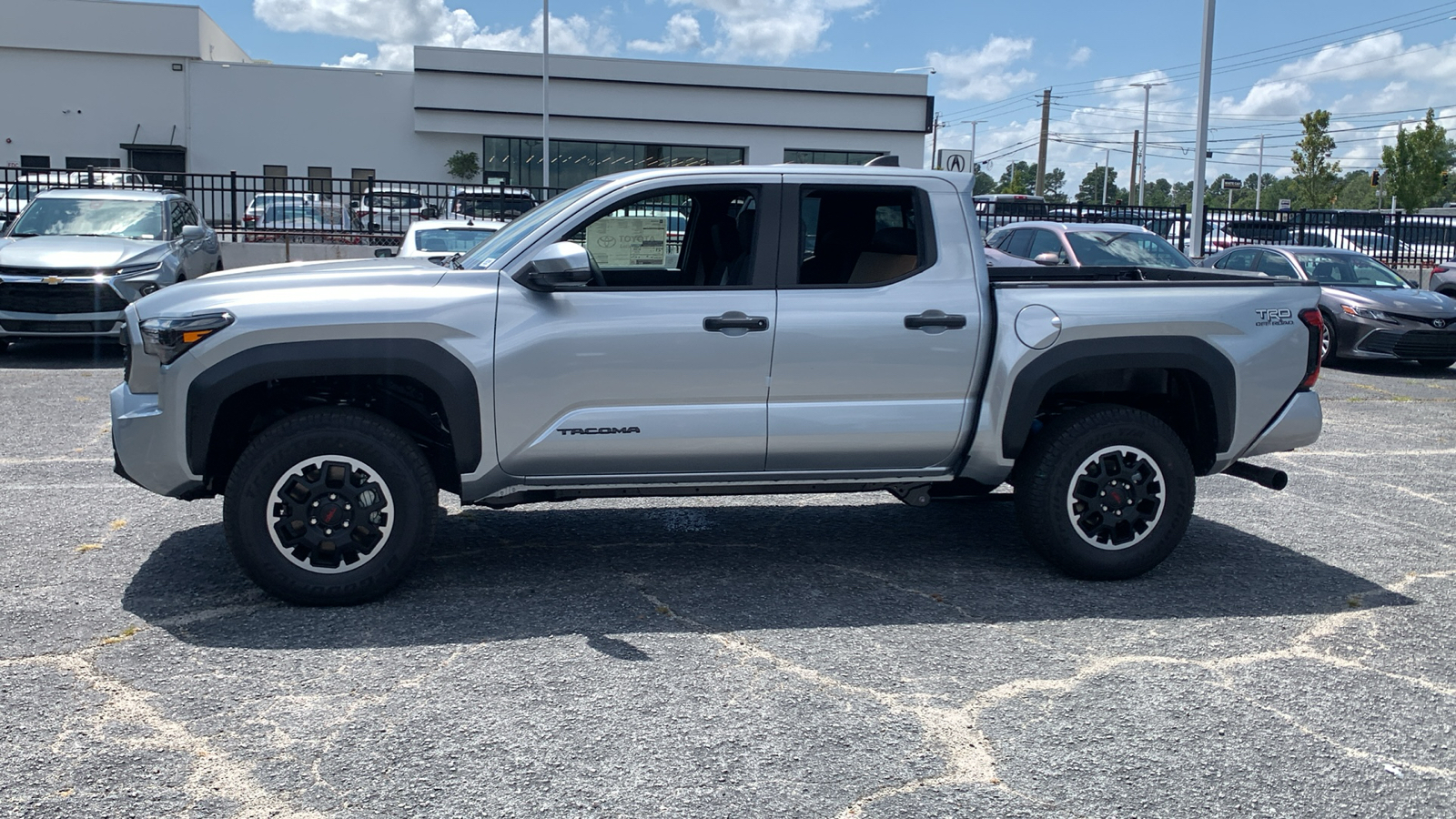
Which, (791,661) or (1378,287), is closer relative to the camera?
(791,661)

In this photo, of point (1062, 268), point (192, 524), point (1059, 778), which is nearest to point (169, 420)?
point (192, 524)

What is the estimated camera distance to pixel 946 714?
4.05 metres

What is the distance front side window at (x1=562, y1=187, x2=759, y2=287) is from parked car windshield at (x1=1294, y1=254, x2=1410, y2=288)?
470 inches

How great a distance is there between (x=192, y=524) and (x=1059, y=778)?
4655 mm

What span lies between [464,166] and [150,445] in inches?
2019

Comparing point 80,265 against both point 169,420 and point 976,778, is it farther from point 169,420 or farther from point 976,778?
point 976,778

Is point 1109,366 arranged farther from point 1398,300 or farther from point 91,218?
point 91,218


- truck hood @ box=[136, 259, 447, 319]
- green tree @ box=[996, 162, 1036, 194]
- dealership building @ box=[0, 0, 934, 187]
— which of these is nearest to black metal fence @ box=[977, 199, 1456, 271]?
truck hood @ box=[136, 259, 447, 319]

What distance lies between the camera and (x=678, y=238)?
236 inches

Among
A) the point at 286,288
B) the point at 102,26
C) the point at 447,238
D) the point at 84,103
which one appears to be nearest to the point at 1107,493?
the point at 286,288

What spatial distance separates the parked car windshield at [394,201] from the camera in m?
22.1

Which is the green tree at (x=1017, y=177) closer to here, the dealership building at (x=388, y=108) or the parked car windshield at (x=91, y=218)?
the dealership building at (x=388, y=108)

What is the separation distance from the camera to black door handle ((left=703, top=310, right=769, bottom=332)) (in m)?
5.17

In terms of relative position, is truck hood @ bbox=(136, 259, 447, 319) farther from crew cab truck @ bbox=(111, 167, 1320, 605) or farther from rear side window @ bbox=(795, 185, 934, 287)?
rear side window @ bbox=(795, 185, 934, 287)
